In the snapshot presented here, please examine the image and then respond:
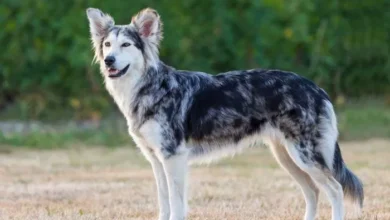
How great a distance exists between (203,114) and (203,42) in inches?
572

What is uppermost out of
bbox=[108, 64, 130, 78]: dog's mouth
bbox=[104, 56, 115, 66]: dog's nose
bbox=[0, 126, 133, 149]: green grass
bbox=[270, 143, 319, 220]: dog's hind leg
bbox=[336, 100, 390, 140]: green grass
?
bbox=[104, 56, 115, 66]: dog's nose

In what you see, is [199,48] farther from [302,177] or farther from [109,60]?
[109,60]

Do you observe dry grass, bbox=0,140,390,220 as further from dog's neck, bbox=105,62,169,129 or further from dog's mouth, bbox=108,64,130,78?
dog's mouth, bbox=108,64,130,78

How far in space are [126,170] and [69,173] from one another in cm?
109

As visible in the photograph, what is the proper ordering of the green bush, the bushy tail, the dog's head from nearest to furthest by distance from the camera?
the dog's head
the bushy tail
the green bush

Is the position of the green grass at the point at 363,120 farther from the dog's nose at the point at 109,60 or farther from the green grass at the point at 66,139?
the dog's nose at the point at 109,60

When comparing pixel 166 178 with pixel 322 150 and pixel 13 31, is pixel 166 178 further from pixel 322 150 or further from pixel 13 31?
pixel 13 31

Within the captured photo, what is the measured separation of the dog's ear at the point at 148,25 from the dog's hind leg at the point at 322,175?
1.79 m

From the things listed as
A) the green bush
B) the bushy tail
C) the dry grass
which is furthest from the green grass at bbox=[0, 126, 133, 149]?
the bushy tail

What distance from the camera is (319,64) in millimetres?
24141

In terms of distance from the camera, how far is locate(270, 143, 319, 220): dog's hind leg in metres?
9.30

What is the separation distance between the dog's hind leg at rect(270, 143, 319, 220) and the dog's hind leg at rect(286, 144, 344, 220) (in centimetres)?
36

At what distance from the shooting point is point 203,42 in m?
23.4

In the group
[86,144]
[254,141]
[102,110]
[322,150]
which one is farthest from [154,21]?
[102,110]
